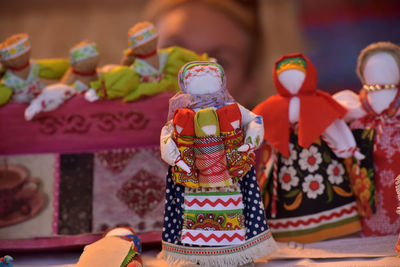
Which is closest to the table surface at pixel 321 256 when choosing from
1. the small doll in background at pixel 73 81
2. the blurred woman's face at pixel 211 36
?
the small doll in background at pixel 73 81

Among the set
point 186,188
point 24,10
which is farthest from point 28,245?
point 24,10

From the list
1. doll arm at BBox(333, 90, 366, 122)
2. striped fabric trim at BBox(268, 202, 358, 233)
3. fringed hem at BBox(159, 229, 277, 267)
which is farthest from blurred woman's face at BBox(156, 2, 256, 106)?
fringed hem at BBox(159, 229, 277, 267)

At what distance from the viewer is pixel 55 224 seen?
2.12m

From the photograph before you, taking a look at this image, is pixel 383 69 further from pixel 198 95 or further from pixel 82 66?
pixel 82 66

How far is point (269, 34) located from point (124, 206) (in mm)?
2298

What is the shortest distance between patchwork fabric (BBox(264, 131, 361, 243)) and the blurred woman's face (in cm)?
125

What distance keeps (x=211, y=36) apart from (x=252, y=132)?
60.0 inches

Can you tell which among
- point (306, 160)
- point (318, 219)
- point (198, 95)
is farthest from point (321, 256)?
point (198, 95)

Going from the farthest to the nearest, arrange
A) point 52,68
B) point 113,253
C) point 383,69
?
point 52,68, point 383,69, point 113,253

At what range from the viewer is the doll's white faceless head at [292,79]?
2004 millimetres

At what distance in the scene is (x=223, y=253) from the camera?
1.72 meters

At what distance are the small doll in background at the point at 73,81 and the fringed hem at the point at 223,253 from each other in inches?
35.6

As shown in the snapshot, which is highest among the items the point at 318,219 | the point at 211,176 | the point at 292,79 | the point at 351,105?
the point at 292,79

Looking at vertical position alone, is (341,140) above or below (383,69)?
below
